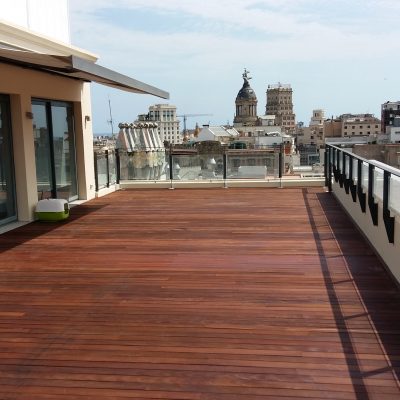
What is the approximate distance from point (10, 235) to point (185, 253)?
9.79ft

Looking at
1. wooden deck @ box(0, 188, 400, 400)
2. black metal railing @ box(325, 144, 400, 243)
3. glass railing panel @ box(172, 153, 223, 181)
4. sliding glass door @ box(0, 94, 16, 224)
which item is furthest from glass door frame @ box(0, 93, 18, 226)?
black metal railing @ box(325, 144, 400, 243)

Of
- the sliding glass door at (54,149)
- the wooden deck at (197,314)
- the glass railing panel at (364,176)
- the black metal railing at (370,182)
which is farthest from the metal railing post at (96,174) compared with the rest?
the glass railing panel at (364,176)

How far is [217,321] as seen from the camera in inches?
159

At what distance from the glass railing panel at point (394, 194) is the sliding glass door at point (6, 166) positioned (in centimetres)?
592

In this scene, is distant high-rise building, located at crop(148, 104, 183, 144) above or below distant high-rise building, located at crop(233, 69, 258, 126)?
below

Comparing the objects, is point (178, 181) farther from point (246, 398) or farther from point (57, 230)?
point (246, 398)

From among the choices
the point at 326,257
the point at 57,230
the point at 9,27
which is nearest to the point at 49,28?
the point at 9,27

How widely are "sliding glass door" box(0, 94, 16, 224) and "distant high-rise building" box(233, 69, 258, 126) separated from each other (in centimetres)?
14592

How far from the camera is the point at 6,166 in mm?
8242

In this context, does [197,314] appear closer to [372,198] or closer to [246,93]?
[372,198]

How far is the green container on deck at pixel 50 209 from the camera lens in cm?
855

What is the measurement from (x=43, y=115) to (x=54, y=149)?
28.1 inches

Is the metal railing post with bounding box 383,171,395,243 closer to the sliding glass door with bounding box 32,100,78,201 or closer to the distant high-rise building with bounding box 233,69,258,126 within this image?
the sliding glass door with bounding box 32,100,78,201

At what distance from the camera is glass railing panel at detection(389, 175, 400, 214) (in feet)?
16.4
